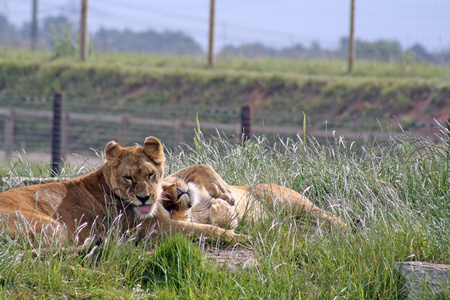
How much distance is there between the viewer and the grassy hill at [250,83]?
1834 centimetres

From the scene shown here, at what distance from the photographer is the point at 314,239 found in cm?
389

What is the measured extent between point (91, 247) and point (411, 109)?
15728 mm

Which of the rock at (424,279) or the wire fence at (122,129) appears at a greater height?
the wire fence at (122,129)

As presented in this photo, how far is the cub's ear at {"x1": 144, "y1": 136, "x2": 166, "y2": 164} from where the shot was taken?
161 inches

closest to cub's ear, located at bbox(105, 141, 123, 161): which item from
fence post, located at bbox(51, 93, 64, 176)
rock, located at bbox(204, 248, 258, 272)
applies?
rock, located at bbox(204, 248, 258, 272)

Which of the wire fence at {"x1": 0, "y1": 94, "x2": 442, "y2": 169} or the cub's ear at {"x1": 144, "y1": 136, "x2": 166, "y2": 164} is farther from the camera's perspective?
the wire fence at {"x1": 0, "y1": 94, "x2": 442, "y2": 169}

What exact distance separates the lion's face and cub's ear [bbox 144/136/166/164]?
276 millimetres

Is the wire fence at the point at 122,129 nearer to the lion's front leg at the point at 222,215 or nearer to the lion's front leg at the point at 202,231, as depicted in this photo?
the lion's front leg at the point at 222,215

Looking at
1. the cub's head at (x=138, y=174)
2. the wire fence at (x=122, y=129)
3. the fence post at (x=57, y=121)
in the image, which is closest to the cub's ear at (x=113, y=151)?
the cub's head at (x=138, y=174)

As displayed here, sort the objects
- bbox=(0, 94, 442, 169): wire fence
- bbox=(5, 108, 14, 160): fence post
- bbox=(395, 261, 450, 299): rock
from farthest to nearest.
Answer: bbox=(0, 94, 442, 169): wire fence, bbox=(5, 108, 14, 160): fence post, bbox=(395, 261, 450, 299): rock

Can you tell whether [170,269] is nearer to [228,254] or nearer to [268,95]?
[228,254]

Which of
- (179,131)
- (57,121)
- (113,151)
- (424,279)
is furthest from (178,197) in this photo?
(179,131)

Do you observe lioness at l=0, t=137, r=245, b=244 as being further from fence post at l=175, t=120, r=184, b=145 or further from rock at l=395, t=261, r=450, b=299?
fence post at l=175, t=120, r=184, b=145

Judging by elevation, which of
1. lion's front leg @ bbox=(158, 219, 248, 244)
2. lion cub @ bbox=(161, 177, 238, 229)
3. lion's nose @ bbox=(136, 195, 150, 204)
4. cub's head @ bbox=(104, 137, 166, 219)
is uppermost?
cub's head @ bbox=(104, 137, 166, 219)
